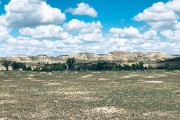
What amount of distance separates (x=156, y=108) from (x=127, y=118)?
379 inches

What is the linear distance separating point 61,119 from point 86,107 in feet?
36.5

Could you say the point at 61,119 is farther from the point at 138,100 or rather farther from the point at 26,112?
the point at 138,100

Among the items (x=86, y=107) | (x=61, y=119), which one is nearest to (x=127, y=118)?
(x=61, y=119)

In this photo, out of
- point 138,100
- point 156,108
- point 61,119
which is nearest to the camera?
point 61,119

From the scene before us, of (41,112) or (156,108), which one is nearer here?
(41,112)

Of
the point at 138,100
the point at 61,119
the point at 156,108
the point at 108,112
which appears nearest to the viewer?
the point at 61,119

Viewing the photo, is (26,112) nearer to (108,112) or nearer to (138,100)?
(108,112)

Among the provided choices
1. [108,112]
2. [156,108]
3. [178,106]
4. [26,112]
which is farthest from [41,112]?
[178,106]

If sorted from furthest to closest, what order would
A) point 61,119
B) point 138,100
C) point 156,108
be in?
point 138,100, point 156,108, point 61,119

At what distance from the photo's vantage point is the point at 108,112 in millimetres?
45188

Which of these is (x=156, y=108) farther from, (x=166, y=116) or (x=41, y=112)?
(x=41, y=112)

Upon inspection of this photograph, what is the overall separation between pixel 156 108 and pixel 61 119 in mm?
16032

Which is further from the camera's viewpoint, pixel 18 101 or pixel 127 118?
pixel 18 101

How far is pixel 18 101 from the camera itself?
58.7m
